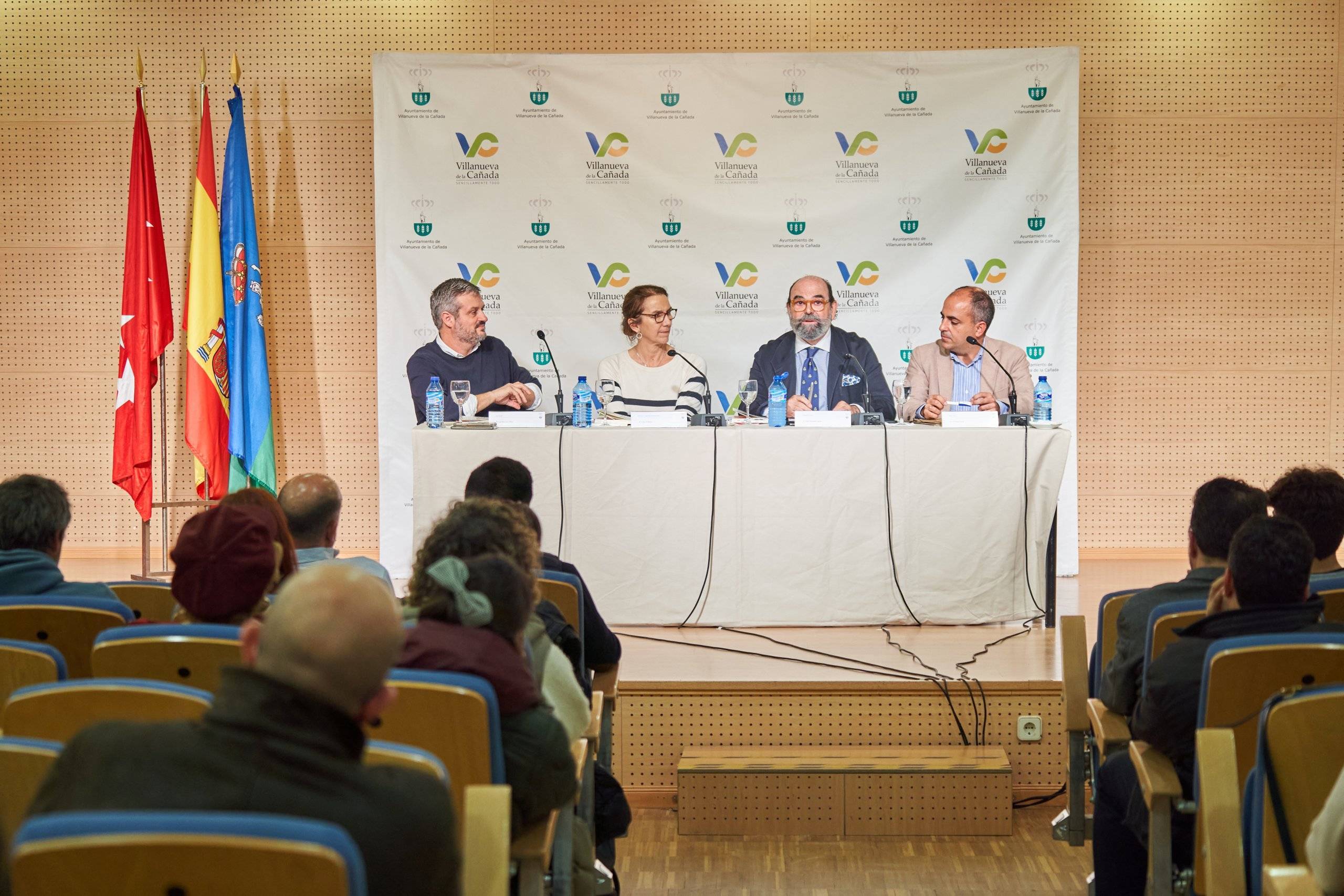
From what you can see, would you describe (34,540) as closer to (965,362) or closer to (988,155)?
(965,362)

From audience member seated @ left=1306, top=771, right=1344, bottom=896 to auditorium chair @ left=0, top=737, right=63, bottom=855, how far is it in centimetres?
146

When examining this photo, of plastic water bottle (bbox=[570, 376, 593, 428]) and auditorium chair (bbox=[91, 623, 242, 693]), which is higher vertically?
plastic water bottle (bbox=[570, 376, 593, 428])

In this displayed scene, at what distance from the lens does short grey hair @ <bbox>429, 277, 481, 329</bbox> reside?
21.1 ft

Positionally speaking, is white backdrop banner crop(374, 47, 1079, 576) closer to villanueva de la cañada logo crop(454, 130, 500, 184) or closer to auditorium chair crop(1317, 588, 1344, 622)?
villanueva de la cañada logo crop(454, 130, 500, 184)

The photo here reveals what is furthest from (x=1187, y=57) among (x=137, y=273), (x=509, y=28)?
(x=137, y=273)

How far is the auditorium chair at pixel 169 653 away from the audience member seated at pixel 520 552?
0.45m

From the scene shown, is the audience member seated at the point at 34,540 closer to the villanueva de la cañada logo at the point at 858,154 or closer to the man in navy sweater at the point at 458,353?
the man in navy sweater at the point at 458,353

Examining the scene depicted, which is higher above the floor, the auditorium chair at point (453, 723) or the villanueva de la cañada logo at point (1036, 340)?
the villanueva de la cañada logo at point (1036, 340)

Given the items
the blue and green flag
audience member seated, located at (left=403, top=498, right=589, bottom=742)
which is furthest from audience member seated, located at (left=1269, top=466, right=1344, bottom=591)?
the blue and green flag

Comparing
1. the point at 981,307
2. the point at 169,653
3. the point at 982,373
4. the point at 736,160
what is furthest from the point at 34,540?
the point at 981,307

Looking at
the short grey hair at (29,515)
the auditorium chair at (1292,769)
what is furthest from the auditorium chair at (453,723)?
the short grey hair at (29,515)

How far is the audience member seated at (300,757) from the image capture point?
3.79ft

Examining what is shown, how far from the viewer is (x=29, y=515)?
2791mm

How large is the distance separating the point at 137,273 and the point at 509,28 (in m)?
2.36
